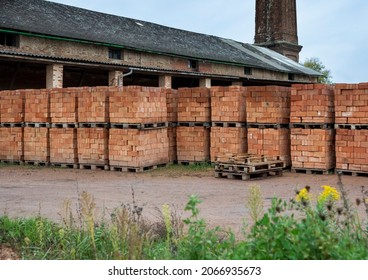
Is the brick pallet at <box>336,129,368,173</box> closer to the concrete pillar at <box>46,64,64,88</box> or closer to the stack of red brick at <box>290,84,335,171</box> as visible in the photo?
the stack of red brick at <box>290,84,335,171</box>

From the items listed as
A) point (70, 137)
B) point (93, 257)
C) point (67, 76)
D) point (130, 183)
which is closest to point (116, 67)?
point (67, 76)

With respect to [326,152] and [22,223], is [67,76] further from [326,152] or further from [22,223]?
[22,223]

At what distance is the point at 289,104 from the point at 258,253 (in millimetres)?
9074

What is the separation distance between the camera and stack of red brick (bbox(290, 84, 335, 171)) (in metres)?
10.9

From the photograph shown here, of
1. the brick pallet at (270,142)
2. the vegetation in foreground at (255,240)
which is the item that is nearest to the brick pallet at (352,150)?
the brick pallet at (270,142)

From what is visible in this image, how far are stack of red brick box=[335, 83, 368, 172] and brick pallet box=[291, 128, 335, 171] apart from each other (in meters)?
0.24

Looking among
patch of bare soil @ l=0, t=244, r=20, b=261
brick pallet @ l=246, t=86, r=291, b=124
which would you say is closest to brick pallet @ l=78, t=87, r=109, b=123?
brick pallet @ l=246, t=86, r=291, b=124

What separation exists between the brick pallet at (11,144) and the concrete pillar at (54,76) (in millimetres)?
4745

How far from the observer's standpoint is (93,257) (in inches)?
181

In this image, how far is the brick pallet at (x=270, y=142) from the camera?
11562 millimetres

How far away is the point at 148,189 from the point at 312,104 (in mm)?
4684

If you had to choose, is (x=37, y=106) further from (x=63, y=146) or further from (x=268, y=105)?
(x=268, y=105)

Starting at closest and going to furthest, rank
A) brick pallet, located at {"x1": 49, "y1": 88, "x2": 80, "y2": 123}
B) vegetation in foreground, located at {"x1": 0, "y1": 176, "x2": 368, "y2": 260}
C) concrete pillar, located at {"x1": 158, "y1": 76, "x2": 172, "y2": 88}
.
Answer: vegetation in foreground, located at {"x1": 0, "y1": 176, "x2": 368, "y2": 260}
brick pallet, located at {"x1": 49, "y1": 88, "x2": 80, "y2": 123}
concrete pillar, located at {"x1": 158, "y1": 76, "x2": 172, "y2": 88}

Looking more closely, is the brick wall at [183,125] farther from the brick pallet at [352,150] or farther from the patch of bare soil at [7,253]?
the patch of bare soil at [7,253]
